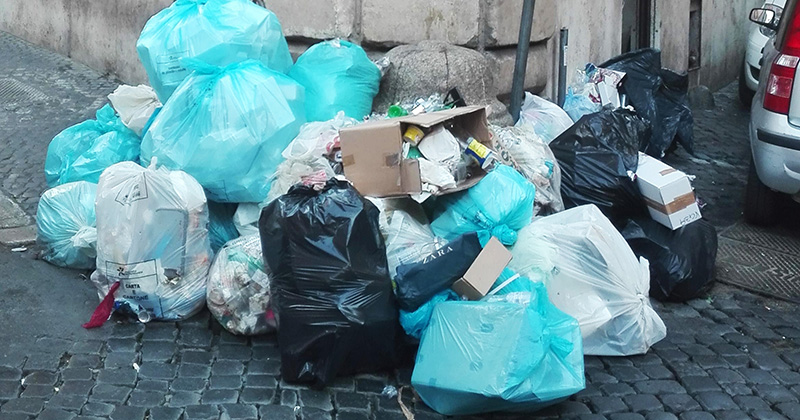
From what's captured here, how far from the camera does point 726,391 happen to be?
3.35 metres

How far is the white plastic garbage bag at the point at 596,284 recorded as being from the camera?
11.6 feet

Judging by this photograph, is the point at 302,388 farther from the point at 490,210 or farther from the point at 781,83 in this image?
the point at 781,83

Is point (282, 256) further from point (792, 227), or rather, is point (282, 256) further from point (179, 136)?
point (792, 227)

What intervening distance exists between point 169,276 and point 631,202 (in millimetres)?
2131

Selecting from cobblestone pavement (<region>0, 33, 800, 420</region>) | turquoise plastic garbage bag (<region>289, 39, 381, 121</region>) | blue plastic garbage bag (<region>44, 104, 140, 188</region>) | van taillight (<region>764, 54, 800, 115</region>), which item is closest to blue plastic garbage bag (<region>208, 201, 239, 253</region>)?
cobblestone pavement (<region>0, 33, 800, 420</region>)

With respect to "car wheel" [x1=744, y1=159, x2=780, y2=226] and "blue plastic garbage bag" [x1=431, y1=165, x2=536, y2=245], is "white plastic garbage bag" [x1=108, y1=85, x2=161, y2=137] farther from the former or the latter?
"car wheel" [x1=744, y1=159, x2=780, y2=226]

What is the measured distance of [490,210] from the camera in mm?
3586

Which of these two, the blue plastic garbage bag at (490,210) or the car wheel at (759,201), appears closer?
the blue plastic garbage bag at (490,210)

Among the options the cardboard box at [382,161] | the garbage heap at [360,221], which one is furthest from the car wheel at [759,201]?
the cardboard box at [382,161]

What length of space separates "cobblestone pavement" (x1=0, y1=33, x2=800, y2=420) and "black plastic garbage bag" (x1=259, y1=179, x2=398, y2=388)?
4.7 inches

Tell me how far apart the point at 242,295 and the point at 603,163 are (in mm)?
1866

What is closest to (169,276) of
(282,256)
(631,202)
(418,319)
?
(282,256)

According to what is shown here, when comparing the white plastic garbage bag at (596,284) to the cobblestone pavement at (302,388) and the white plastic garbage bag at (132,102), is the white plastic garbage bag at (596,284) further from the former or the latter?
the white plastic garbage bag at (132,102)

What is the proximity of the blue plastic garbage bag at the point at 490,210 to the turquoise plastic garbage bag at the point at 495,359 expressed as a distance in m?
0.45
